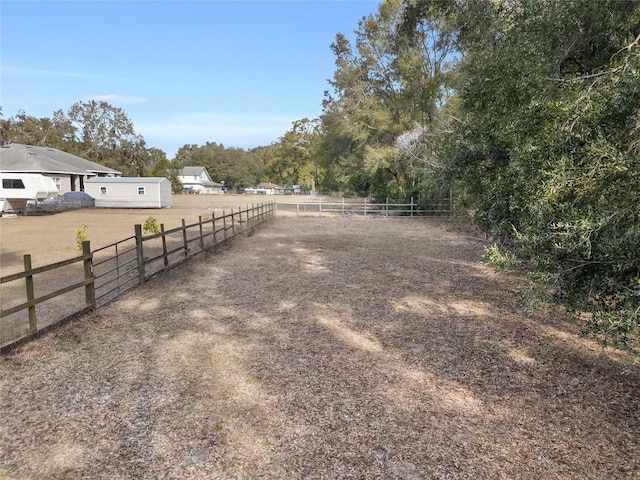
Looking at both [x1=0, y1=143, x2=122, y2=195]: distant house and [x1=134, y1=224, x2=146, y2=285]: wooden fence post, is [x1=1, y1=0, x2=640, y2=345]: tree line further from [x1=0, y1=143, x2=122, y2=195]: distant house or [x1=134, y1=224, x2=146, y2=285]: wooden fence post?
[x1=0, y1=143, x2=122, y2=195]: distant house

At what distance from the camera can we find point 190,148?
11512 cm

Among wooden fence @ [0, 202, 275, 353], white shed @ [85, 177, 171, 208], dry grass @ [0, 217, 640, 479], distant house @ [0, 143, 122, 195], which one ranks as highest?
distant house @ [0, 143, 122, 195]

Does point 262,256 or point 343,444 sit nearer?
point 343,444

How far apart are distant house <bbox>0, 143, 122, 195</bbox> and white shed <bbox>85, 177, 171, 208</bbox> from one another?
2758mm

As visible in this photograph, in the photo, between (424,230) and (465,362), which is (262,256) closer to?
(465,362)

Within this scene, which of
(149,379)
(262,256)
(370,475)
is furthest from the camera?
(262,256)

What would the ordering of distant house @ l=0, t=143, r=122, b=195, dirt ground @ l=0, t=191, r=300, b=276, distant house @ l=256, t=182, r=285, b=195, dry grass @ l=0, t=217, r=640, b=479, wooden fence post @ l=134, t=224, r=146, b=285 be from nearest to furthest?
dry grass @ l=0, t=217, r=640, b=479
wooden fence post @ l=134, t=224, r=146, b=285
dirt ground @ l=0, t=191, r=300, b=276
distant house @ l=0, t=143, r=122, b=195
distant house @ l=256, t=182, r=285, b=195

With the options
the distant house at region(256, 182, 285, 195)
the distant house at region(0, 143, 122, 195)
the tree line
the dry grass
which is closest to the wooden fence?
the dry grass

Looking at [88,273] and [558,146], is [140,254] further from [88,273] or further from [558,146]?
[558,146]

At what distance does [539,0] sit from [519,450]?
5216mm

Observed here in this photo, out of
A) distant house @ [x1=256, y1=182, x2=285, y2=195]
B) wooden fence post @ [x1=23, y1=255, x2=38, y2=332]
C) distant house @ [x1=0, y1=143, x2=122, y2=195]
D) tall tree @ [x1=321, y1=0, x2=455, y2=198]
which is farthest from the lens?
distant house @ [x1=256, y1=182, x2=285, y2=195]

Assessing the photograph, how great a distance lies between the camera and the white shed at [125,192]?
3250cm

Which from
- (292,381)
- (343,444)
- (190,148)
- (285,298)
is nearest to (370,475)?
(343,444)

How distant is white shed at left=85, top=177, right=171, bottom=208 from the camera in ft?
107
